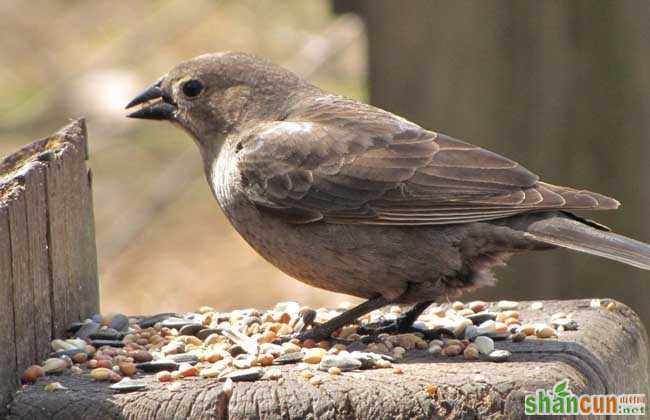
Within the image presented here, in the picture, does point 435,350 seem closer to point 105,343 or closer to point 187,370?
point 187,370

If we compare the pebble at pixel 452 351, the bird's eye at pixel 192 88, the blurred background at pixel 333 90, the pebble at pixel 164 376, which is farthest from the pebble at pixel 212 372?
the blurred background at pixel 333 90

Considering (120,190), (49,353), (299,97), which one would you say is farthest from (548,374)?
(120,190)

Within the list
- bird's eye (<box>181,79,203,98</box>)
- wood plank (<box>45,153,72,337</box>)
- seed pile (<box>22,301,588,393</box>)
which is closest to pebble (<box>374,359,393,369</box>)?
seed pile (<box>22,301,588,393</box>)

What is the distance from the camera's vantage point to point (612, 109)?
685 cm

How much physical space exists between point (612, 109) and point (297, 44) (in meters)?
6.24

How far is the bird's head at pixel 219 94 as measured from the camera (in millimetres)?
5551

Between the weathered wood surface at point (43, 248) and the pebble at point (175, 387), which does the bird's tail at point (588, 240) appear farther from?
the weathered wood surface at point (43, 248)

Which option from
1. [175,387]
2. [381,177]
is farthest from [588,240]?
[175,387]

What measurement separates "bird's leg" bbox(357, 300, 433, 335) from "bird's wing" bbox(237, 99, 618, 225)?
1.24 feet

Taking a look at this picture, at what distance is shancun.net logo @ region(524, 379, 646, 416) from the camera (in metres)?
3.53

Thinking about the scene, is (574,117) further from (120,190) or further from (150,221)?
(120,190)

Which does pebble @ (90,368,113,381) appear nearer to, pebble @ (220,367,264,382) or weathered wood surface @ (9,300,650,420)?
weathered wood surface @ (9,300,650,420)

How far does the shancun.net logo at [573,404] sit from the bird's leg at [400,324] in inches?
36.7

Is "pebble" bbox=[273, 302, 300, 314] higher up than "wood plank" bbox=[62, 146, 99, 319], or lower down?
lower down
